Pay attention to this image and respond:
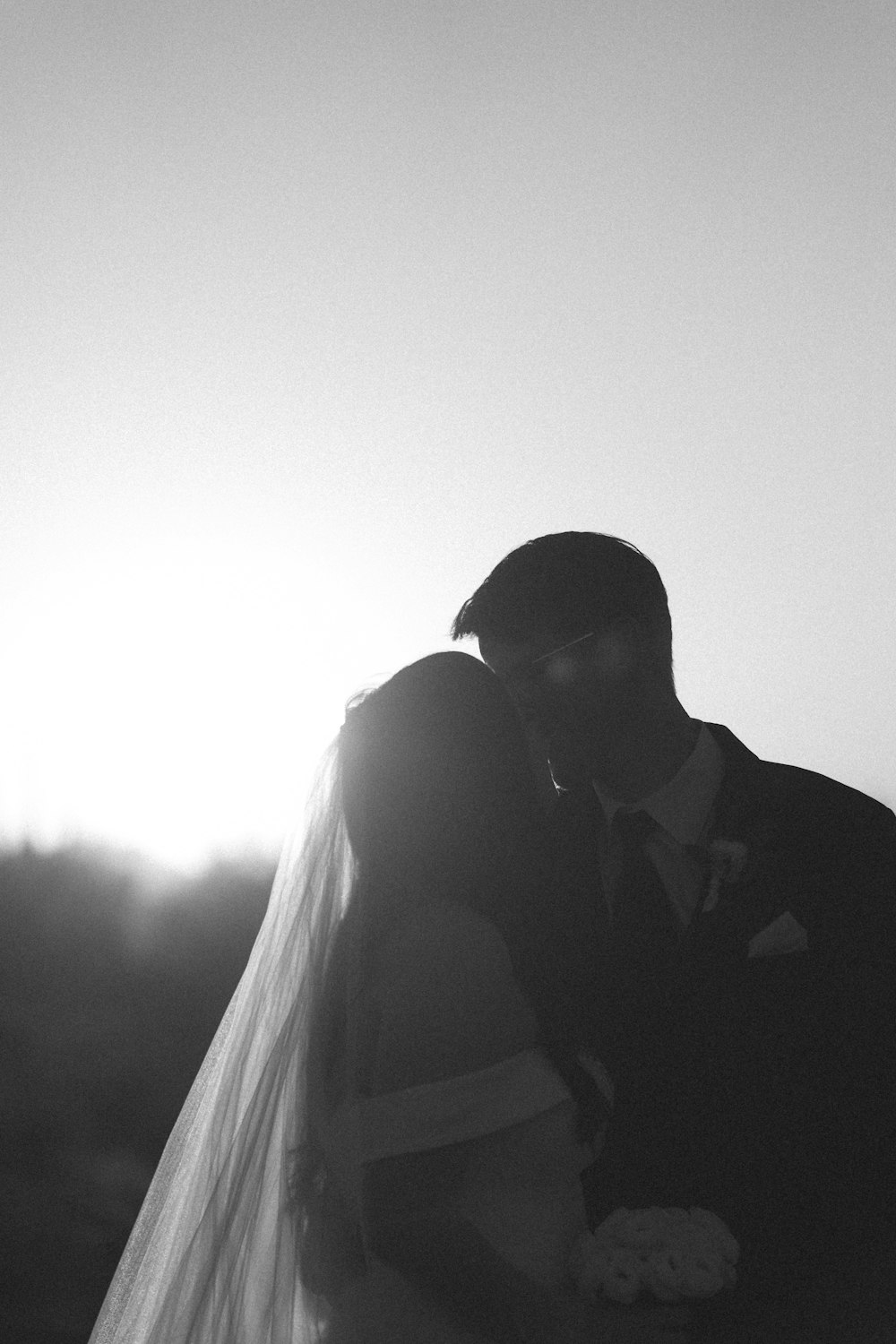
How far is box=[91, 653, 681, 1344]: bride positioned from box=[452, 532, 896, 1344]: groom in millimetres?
168

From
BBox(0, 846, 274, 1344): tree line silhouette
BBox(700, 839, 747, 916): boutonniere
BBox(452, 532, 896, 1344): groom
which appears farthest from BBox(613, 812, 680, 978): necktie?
BBox(0, 846, 274, 1344): tree line silhouette

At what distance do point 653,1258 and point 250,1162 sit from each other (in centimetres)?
89

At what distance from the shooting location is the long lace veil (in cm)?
239

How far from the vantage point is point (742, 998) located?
2670 millimetres

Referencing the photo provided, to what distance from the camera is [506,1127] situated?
221 centimetres

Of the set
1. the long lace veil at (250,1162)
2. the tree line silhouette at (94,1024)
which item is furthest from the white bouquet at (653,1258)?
the tree line silhouette at (94,1024)

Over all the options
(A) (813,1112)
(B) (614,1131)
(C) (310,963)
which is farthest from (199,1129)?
(A) (813,1112)

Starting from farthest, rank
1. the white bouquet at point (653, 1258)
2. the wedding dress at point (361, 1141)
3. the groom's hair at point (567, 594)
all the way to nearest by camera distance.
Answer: the groom's hair at point (567, 594)
the wedding dress at point (361, 1141)
the white bouquet at point (653, 1258)

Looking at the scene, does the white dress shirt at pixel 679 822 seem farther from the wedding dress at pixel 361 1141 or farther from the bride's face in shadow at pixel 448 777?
the wedding dress at pixel 361 1141

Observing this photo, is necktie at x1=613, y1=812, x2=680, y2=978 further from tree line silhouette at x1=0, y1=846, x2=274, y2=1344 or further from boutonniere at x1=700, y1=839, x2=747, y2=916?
tree line silhouette at x1=0, y1=846, x2=274, y2=1344

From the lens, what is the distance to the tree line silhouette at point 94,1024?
29359 millimetres

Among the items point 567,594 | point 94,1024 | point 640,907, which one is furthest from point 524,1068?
point 94,1024

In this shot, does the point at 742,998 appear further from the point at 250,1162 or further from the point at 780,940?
the point at 250,1162

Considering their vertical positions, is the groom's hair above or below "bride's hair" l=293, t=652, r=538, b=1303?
above
